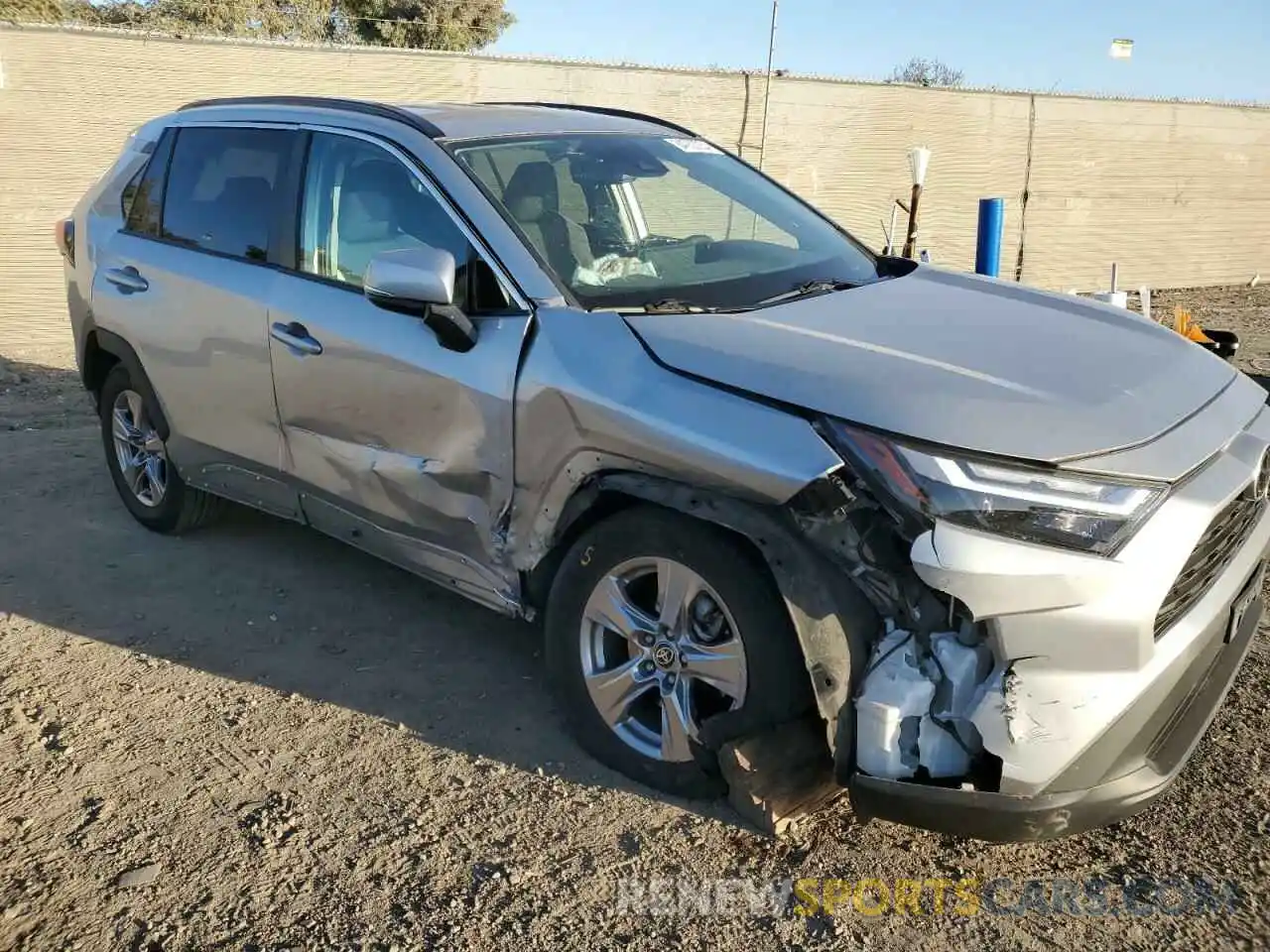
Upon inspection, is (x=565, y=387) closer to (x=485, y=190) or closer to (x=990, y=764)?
(x=485, y=190)

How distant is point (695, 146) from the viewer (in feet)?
14.5

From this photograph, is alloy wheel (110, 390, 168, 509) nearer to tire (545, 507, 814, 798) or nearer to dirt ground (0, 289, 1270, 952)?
dirt ground (0, 289, 1270, 952)

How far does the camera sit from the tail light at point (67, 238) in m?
5.39

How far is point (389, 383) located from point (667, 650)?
1.31m

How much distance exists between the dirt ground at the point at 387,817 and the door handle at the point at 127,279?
137 centimetres

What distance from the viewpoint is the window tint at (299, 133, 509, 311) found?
3.46 m

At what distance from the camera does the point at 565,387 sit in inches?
122

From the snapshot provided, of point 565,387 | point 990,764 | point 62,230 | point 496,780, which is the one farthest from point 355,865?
point 62,230

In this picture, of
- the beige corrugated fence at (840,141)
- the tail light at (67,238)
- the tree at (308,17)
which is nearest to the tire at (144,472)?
the tail light at (67,238)

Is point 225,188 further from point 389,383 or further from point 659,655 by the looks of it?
point 659,655

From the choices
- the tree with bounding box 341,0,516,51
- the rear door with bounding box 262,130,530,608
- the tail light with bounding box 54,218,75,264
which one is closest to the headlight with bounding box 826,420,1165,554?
the rear door with bounding box 262,130,530,608

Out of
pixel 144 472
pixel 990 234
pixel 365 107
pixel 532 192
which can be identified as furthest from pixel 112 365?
pixel 990 234

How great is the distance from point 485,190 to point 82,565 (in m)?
2.73

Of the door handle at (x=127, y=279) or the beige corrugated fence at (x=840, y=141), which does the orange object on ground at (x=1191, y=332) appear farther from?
the beige corrugated fence at (x=840, y=141)
